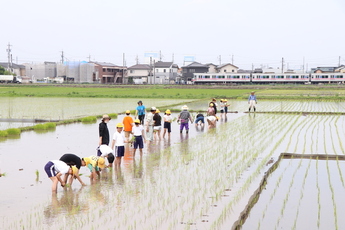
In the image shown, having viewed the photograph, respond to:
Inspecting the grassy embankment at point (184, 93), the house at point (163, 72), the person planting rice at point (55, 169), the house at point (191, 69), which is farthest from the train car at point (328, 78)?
the person planting rice at point (55, 169)

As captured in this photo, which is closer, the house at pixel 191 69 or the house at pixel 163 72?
the house at pixel 191 69

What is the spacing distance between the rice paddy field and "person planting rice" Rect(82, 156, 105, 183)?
18 cm

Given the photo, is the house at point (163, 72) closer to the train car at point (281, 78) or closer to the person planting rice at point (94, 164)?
the train car at point (281, 78)

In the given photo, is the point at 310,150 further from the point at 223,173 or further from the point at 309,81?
the point at 309,81

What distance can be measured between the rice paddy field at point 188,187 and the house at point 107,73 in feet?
207

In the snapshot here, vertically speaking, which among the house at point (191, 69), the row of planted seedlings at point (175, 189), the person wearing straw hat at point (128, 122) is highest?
the house at point (191, 69)

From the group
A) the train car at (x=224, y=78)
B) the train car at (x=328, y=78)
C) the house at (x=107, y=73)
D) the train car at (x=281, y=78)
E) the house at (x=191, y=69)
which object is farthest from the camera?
the house at (x=191, y=69)

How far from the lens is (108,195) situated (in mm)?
7352

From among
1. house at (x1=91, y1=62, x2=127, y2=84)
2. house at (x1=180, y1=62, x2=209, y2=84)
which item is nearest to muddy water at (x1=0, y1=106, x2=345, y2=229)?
house at (x1=91, y1=62, x2=127, y2=84)

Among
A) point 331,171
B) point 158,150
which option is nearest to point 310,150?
point 331,171

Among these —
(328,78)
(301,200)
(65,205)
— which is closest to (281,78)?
(328,78)

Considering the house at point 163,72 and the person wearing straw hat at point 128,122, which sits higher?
the house at point 163,72

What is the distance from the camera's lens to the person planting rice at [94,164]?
804 centimetres

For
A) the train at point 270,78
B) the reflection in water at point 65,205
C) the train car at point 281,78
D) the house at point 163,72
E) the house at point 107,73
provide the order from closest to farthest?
the reflection in water at point 65,205
the train at point 270,78
the train car at point 281,78
the house at point 107,73
the house at point 163,72
